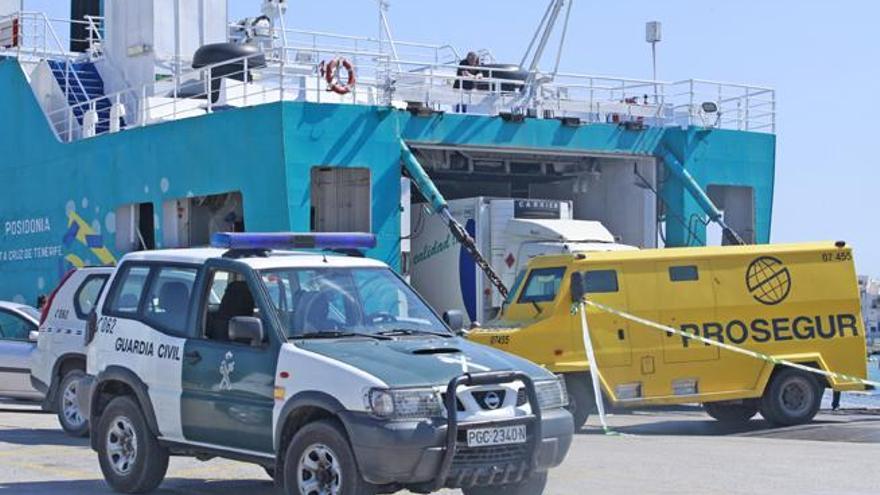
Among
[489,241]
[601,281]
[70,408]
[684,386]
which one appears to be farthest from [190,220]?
[684,386]

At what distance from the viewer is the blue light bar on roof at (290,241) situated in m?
10.3

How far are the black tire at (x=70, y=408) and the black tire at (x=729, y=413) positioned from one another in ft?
26.0

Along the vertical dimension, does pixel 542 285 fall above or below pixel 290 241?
below

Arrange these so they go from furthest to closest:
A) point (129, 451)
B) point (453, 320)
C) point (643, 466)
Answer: point (643, 466), point (129, 451), point (453, 320)

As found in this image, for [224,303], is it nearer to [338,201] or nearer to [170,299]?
[170,299]

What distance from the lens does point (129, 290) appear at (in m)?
11.0

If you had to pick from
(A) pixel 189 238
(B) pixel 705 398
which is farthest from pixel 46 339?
(A) pixel 189 238

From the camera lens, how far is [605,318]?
17.4 m

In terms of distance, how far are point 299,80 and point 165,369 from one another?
741 inches

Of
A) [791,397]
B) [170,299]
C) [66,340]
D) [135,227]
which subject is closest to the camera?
[170,299]

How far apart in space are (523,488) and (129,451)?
10.1 feet

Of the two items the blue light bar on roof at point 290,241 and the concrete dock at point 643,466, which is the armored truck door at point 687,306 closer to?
the concrete dock at point 643,466

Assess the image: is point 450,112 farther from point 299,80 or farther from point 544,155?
point 299,80

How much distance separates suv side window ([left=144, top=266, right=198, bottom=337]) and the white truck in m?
13.0
